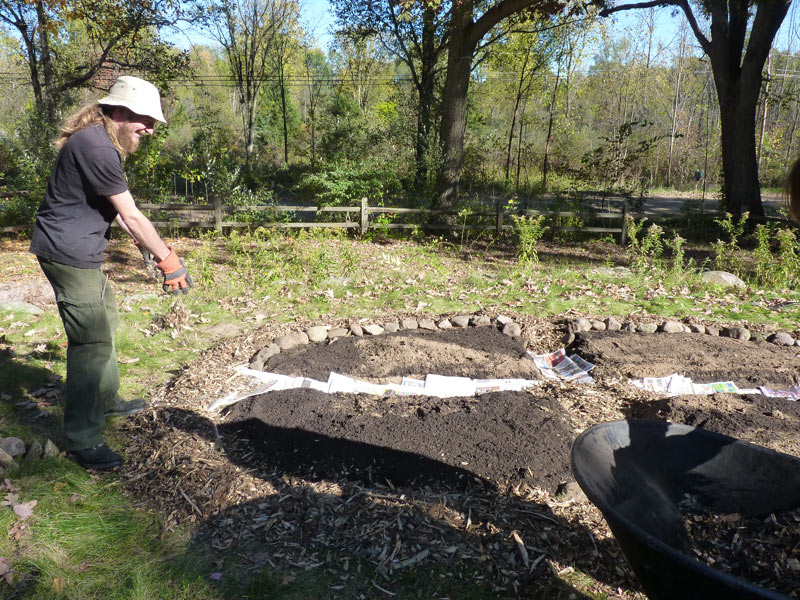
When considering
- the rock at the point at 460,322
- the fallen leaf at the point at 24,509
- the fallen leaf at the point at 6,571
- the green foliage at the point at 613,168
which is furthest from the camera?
the green foliage at the point at 613,168

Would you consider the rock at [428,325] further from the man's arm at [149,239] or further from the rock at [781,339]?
the rock at [781,339]

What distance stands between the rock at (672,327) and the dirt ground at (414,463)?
0.77m

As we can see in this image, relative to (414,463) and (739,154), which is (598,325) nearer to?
(414,463)

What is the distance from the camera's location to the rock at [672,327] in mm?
5344

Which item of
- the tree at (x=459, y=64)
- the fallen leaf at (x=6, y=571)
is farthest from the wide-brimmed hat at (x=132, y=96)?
the tree at (x=459, y=64)

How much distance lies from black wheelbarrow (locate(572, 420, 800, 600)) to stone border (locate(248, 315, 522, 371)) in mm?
3064

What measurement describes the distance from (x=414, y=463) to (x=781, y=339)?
399cm

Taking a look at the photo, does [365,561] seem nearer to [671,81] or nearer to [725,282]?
[725,282]

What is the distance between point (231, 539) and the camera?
2.55m

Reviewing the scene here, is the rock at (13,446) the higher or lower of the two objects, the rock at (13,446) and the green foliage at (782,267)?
the lower

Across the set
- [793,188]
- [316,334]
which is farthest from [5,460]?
[793,188]

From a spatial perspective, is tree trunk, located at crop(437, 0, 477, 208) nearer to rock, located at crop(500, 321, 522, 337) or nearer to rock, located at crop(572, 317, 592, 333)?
rock, located at crop(572, 317, 592, 333)

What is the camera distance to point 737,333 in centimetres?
528

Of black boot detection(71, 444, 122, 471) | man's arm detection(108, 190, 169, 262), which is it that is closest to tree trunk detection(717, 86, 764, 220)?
man's arm detection(108, 190, 169, 262)
